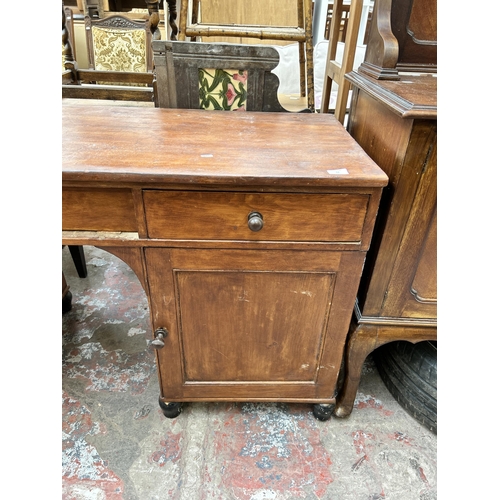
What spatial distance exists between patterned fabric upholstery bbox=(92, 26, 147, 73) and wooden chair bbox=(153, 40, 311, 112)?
1747 mm

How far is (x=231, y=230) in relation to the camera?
2.49 ft

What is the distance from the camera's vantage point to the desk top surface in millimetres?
680

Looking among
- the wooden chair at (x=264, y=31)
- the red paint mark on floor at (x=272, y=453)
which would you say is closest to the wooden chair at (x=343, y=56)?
the wooden chair at (x=264, y=31)

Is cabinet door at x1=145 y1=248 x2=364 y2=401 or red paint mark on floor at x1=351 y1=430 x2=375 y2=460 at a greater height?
cabinet door at x1=145 y1=248 x2=364 y2=401

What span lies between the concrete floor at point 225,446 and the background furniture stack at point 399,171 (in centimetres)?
16

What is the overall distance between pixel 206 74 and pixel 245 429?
108cm

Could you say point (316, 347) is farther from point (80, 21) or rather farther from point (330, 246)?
point (80, 21)

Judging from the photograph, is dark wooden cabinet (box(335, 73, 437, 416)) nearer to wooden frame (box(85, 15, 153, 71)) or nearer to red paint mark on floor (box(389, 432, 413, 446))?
red paint mark on floor (box(389, 432, 413, 446))

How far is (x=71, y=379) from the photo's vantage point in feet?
4.13

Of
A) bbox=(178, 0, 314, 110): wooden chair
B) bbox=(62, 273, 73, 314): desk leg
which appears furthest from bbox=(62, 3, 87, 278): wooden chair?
bbox=(178, 0, 314, 110): wooden chair

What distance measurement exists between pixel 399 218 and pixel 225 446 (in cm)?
81

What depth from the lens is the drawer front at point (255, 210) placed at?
72 centimetres

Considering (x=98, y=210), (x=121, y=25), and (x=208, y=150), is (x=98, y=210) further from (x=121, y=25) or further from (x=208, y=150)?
(x=121, y=25)

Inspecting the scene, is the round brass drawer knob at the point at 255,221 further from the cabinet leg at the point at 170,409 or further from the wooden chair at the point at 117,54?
the wooden chair at the point at 117,54
